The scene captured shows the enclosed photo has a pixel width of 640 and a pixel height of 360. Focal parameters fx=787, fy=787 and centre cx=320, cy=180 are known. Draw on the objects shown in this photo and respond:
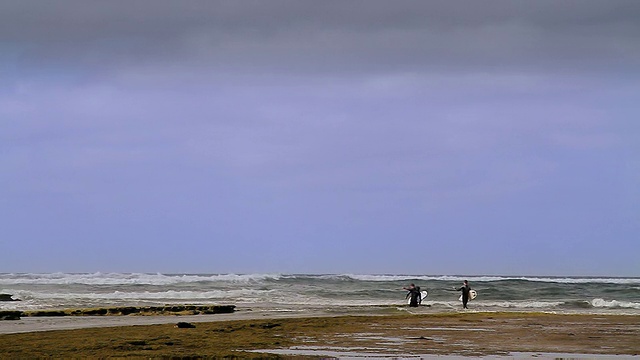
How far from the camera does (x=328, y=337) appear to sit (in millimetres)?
19656

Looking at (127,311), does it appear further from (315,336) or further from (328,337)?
(328,337)

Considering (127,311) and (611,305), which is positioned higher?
(611,305)

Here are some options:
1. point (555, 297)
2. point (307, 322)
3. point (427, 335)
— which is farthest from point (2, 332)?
point (555, 297)

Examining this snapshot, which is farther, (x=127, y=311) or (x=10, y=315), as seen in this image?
(x=127, y=311)

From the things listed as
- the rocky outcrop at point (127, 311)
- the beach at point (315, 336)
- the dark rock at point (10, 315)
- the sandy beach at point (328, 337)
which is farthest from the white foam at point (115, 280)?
the sandy beach at point (328, 337)

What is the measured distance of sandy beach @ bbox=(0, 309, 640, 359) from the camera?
52.6 ft

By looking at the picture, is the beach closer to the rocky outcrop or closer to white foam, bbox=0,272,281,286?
the rocky outcrop

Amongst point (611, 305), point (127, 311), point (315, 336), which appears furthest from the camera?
point (611, 305)

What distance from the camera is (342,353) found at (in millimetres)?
15812

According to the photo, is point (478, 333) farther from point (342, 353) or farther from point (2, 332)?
point (2, 332)

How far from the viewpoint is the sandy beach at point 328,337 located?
1605cm

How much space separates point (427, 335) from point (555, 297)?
110 feet

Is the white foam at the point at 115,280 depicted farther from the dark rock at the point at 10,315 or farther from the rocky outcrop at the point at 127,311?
the dark rock at the point at 10,315

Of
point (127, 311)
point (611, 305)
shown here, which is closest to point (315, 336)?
point (127, 311)
